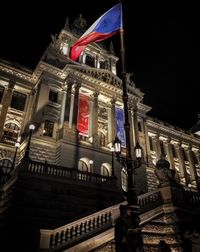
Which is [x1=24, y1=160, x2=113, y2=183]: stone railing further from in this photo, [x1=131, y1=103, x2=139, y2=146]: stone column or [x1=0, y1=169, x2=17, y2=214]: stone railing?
[x1=131, y1=103, x2=139, y2=146]: stone column

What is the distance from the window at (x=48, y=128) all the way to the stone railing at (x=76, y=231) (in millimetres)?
18416

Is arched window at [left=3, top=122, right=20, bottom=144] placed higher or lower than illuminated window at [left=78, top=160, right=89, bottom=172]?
higher

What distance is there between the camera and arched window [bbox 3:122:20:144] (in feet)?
92.8

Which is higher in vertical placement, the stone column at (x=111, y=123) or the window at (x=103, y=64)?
the window at (x=103, y=64)

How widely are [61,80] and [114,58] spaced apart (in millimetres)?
17352

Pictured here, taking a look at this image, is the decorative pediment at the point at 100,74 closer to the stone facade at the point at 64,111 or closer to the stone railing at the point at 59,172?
the stone facade at the point at 64,111

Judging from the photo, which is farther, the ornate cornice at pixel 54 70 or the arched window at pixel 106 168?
the ornate cornice at pixel 54 70

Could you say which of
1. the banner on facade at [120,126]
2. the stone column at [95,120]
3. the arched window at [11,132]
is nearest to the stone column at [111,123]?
the banner on facade at [120,126]

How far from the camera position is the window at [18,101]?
103 ft

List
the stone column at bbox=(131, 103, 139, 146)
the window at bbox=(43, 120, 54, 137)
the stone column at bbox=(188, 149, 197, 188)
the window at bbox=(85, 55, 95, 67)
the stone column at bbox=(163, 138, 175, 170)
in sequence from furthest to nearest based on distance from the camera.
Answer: the stone column at bbox=(188, 149, 197, 188) < the stone column at bbox=(163, 138, 175, 170) < the window at bbox=(85, 55, 95, 67) < the stone column at bbox=(131, 103, 139, 146) < the window at bbox=(43, 120, 54, 137)

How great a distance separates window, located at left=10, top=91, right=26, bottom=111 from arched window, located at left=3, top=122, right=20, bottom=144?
2.75m

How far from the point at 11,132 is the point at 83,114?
9.48m

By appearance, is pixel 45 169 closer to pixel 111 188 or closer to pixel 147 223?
pixel 111 188

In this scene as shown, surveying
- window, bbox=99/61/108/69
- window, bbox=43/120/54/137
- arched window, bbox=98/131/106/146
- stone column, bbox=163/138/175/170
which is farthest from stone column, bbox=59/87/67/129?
stone column, bbox=163/138/175/170
